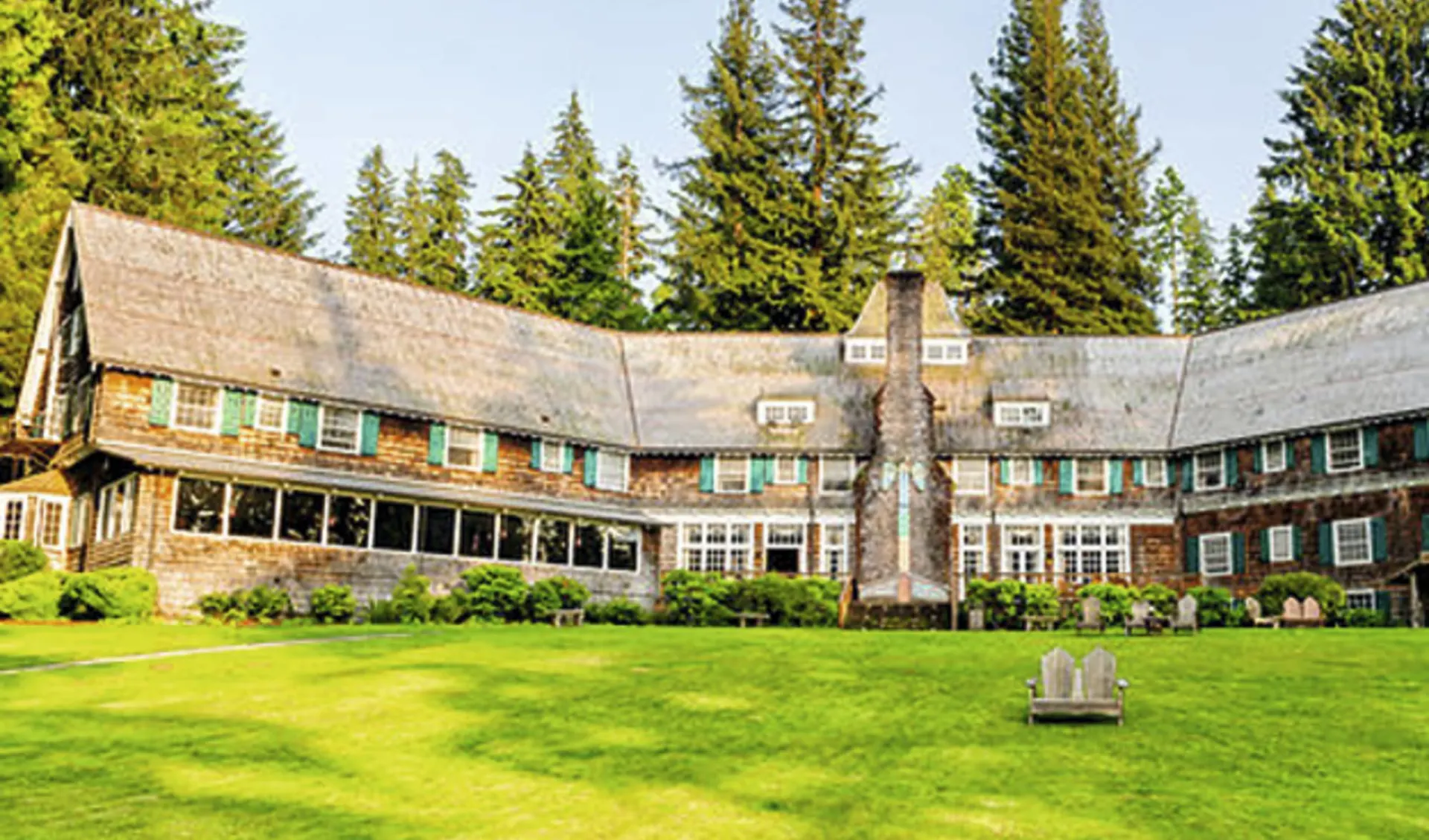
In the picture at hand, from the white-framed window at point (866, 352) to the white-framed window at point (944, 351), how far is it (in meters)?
1.52

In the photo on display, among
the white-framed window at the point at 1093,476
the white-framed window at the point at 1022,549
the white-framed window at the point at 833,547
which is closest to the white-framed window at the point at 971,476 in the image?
the white-framed window at the point at 1022,549

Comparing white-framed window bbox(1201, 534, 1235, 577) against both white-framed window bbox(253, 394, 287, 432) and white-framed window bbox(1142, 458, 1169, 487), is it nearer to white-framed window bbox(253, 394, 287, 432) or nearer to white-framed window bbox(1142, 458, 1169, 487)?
white-framed window bbox(1142, 458, 1169, 487)

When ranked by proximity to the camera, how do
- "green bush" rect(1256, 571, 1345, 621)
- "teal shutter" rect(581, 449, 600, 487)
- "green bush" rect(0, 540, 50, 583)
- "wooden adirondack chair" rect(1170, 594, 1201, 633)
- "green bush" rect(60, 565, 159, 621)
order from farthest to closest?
"teal shutter" rect(581, 449, 600, 487)
"green bush" rect(1256, 571, 1345, 621)
"green bush" rect(0, 540, 50, 583)
"green bush" rect(60, 565, 159, 621)
"wooden adirondack chair" rect(1170, 594, 1201, 633)

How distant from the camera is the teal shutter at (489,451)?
47.7 metres

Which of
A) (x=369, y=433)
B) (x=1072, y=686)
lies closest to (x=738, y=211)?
(x=369, y=433)

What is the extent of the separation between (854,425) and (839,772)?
113ft

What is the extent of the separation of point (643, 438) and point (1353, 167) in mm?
33316

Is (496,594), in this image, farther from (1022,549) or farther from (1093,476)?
(1093,476)

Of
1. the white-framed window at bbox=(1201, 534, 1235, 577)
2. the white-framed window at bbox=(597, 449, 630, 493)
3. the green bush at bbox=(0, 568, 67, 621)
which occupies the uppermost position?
the white-framed window at bbox=(597, 449, 630, 493)

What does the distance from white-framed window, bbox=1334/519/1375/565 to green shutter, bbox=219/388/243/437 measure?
3110 cm

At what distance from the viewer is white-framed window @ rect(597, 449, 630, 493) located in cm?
5075

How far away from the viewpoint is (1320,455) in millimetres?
46312

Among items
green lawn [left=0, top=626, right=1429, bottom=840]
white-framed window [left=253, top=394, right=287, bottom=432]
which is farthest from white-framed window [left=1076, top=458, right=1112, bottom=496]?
white-framed window [left=253, top=394, right=287, bottom=432]

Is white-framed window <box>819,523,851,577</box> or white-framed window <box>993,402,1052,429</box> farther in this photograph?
white-framed window <box>993,402,1052,429</box>
